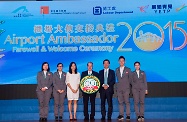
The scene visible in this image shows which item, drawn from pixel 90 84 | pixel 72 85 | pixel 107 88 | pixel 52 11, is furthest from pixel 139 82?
pixel 52 11

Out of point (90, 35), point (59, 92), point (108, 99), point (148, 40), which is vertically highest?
point (90, 35)

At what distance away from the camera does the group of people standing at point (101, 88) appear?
759cm

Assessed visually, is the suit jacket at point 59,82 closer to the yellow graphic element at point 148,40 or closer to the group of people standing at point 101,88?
the group of people standing at point 101,88

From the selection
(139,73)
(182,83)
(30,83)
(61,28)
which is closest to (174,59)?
(182,83)

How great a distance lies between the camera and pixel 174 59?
9.45m

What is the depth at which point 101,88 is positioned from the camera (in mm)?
7699

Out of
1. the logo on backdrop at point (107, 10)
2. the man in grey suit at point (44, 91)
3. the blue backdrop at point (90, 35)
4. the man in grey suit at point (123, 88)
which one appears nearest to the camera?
the man in grey suit at point (123, 88)

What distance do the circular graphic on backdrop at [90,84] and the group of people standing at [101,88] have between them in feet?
0.24

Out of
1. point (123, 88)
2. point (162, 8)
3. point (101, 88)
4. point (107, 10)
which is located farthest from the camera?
point (107, 10)

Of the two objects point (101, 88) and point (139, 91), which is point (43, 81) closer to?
point (101, 88)

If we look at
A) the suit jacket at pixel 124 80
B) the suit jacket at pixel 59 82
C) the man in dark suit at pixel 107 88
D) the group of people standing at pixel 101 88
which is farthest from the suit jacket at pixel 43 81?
the suit jacket at pixel 124 80

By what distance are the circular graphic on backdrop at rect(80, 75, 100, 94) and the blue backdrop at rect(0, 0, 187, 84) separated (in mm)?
1888

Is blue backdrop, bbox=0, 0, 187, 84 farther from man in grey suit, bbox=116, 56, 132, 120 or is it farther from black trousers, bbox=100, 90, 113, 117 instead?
black trousers, bbox=100, 90, 113, 117

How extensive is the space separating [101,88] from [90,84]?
242 mm
